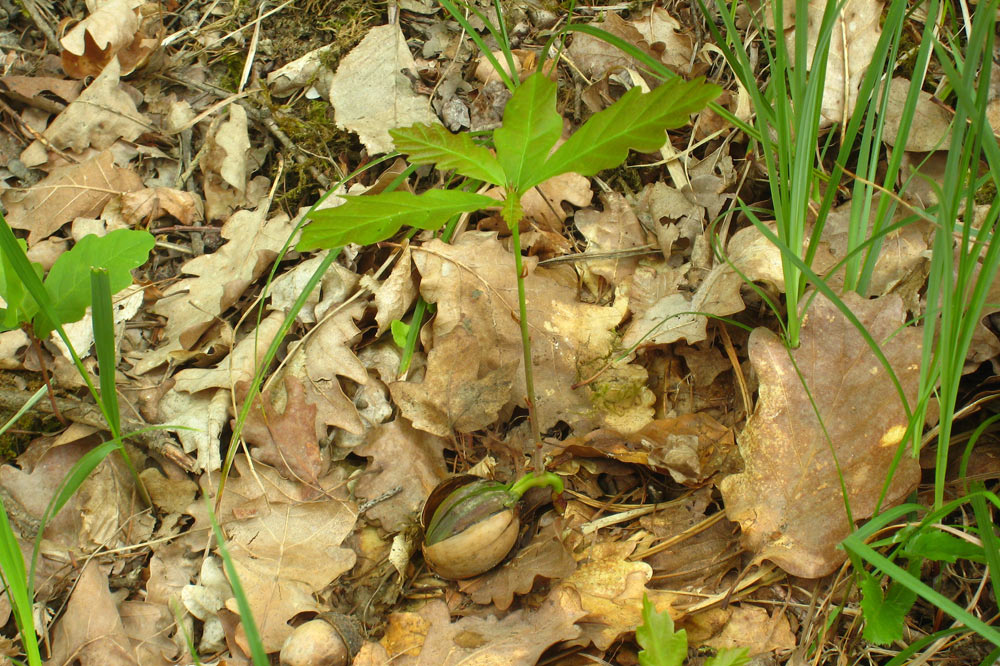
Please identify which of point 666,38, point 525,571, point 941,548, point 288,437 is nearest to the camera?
point 941,548

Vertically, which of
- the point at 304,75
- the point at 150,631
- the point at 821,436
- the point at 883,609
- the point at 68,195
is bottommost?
the point at 150,631

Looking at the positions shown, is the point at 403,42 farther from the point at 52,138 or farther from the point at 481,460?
the point at 481,460

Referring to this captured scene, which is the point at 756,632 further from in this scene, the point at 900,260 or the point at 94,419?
the point at 94,419

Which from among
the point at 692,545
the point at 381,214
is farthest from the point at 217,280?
the point at 692,545

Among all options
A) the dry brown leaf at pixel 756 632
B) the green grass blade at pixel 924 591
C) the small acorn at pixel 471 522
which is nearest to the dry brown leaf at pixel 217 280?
the small acorn at pixel 471 522

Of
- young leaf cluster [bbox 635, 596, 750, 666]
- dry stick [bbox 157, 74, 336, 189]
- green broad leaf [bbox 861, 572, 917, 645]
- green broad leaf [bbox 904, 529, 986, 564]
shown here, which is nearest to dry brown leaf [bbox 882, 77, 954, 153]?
green broad leaf [bbox 904, 529, 986, 564]
